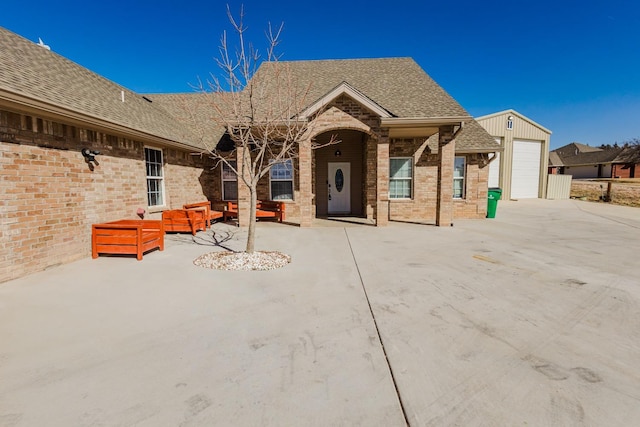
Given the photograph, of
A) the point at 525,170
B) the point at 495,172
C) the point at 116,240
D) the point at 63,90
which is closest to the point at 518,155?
the point at 525,170

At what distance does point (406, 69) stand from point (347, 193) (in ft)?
23.0

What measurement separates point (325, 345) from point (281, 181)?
33.6ft

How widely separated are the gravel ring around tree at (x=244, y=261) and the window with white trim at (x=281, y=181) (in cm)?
629

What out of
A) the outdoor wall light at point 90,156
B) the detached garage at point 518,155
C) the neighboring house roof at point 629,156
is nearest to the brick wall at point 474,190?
the detached garage at point 518,155

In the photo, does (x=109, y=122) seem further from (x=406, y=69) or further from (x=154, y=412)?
(x=406, y=69)

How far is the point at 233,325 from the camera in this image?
3.63 m

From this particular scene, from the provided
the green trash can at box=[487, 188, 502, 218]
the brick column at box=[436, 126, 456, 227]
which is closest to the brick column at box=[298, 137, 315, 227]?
the brick column at box=[436, 126, 456, 227]

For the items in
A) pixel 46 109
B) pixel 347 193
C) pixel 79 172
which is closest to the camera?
pixel 46 109

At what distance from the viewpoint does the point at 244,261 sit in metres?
6.20

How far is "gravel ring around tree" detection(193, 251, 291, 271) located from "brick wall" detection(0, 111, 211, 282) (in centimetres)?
279

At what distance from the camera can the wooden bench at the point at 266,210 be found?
11.9 metres

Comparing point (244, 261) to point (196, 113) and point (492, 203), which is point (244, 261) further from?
point (492, 203)

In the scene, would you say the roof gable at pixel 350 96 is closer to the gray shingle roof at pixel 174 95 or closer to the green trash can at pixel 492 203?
the gray shingle roof at pixel 174 95

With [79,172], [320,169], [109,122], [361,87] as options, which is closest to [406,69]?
[361,87]
